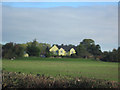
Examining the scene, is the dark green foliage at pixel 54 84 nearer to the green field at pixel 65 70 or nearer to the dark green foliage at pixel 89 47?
the green field at pixel 65 70

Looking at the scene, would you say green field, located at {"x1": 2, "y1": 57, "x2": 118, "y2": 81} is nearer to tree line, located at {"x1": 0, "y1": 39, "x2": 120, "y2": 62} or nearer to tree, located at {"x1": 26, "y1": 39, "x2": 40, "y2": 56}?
tree line, located at {"x1": 0, "y1": 39, "x2": 120, "y2": 62}

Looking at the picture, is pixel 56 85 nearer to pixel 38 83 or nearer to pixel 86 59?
pixel 38 83

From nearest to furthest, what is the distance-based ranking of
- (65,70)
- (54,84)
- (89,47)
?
(54,84) < (65,70) < (89,47)

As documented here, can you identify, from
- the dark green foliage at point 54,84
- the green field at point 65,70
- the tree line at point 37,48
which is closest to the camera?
the dark green foliage at point 54,84

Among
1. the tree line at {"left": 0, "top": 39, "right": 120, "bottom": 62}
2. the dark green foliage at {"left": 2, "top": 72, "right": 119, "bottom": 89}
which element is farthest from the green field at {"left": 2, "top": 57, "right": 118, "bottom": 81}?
the dark green foliage at {"left": 2, "top": 72, "right": 119, "bottom": 89}

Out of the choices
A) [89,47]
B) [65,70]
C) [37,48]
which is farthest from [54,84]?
[89,47]

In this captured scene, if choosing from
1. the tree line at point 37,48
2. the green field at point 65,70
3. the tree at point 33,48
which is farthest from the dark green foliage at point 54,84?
the tree at point 33,48

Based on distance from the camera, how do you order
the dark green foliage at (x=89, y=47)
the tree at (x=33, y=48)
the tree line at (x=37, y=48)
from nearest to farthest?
the dark green foliage at (x=89, y=47)
the tree line at (x=37, y=48)
the tree at (x=33, y=48)

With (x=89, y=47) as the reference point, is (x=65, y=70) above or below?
below

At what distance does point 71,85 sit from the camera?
6117 mm

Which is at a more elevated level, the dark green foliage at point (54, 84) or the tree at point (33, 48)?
the tree at point (33, 48)

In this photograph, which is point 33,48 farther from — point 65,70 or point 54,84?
point 54,84

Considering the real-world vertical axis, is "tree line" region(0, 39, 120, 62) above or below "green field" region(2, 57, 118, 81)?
above

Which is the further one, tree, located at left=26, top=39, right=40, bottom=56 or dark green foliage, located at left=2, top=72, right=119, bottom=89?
tree, located at left=26, top=39, right=40, bottom=56
